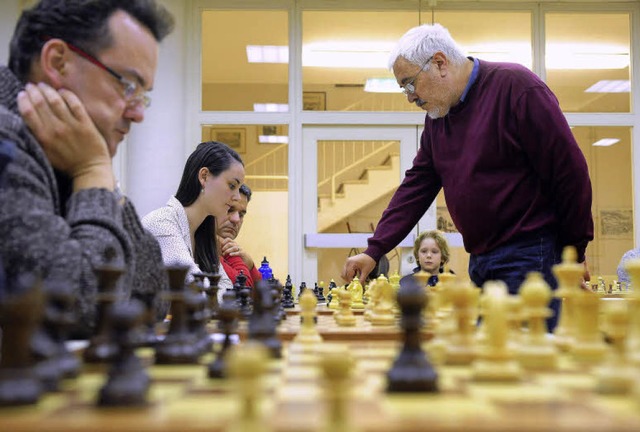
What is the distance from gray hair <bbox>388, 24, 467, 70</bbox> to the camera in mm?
2943

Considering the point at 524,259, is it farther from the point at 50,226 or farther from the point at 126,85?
the point at 50,226

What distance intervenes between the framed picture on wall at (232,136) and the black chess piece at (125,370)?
19.4 ft

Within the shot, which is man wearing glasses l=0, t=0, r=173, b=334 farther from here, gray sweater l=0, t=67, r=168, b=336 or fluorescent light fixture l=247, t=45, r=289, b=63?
fluorescent light fixture l=247, t=45, r=289, b=63

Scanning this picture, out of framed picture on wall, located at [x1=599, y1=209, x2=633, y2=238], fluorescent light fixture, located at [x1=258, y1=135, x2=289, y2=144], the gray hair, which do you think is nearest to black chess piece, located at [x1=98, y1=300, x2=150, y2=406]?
the gray hair

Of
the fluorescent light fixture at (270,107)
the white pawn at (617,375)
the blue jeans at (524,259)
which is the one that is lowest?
the white pawn at (617,375)

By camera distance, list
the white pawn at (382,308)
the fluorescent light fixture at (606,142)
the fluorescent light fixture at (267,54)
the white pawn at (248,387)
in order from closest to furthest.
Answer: the white pawn at (248,387)
the white pawn at (382,308)
the fluorescent light fixture at (267,54)
the fluorescent light fixture at (606,142)

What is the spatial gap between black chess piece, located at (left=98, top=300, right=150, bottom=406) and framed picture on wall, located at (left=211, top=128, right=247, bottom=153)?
233 inches

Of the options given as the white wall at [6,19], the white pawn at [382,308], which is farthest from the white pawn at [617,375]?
the white wall at [6,19]

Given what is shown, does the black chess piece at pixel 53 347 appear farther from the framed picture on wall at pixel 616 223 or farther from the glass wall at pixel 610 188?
the framed picture on wall at pixel 616 223

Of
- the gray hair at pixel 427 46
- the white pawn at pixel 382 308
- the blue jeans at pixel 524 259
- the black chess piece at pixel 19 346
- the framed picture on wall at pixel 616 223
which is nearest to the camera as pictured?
the black chess piece at pixel 19 346

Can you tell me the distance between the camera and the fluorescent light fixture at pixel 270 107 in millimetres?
6766

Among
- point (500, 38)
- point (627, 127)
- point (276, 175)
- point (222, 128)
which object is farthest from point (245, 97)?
point (627, 127)

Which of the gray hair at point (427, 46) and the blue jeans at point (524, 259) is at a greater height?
the gray hair at point (427, 46)

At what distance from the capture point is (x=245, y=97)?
6781mm
